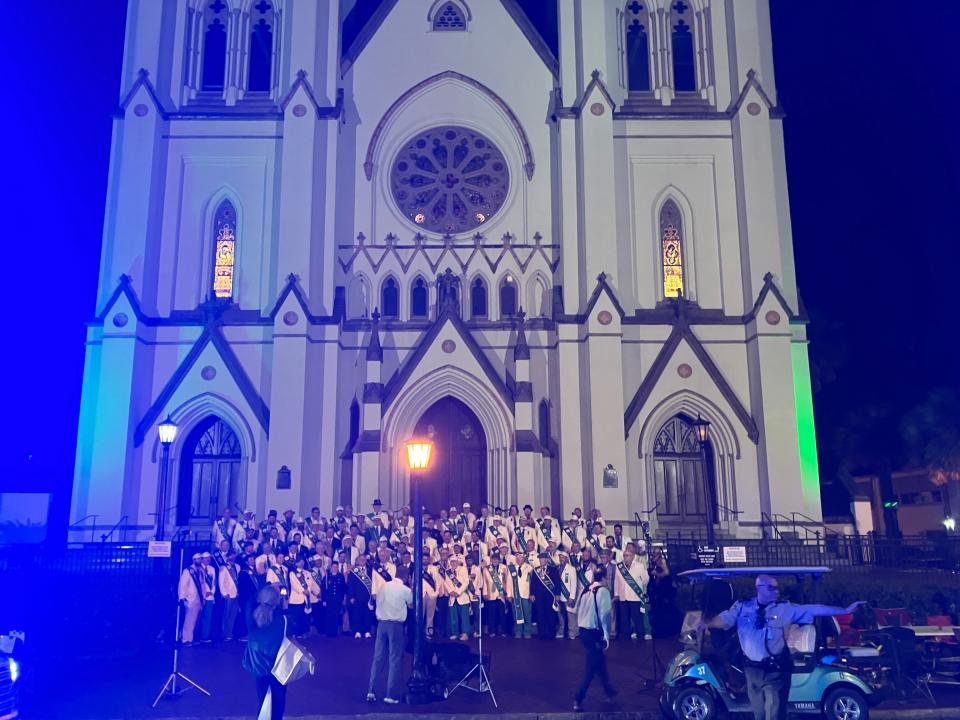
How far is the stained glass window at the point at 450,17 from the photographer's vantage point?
1101 inches

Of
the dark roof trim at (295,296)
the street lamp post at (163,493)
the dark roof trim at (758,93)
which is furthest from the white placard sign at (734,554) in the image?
the dark roof trim at (758,93)

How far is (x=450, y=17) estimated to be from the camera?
28047 millimetres

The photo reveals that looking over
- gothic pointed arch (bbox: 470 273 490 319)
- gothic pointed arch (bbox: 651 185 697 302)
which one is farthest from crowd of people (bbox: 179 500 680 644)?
gothic pointed arch (bbox: 651 185 697 302)

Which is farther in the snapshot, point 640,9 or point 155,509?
point 640,9

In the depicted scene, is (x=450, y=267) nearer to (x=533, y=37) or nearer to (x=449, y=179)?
(x=449, y=179)

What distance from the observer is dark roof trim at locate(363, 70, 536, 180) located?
88.4 ft

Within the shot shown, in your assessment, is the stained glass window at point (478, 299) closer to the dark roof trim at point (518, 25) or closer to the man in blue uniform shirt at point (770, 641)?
the dark roof trim at point (518, 25)

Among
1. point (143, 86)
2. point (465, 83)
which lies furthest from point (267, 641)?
point (465, 83)

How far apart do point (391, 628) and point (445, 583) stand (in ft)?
16.6

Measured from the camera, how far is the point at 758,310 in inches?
977

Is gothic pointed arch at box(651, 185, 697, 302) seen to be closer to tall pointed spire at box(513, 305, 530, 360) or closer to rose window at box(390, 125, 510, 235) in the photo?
tall pointed spire at box(513, 305, 530, 360)

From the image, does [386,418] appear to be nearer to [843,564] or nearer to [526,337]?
[526,337]

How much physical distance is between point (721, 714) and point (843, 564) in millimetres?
12030

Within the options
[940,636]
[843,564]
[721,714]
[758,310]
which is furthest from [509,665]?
[758,310]
